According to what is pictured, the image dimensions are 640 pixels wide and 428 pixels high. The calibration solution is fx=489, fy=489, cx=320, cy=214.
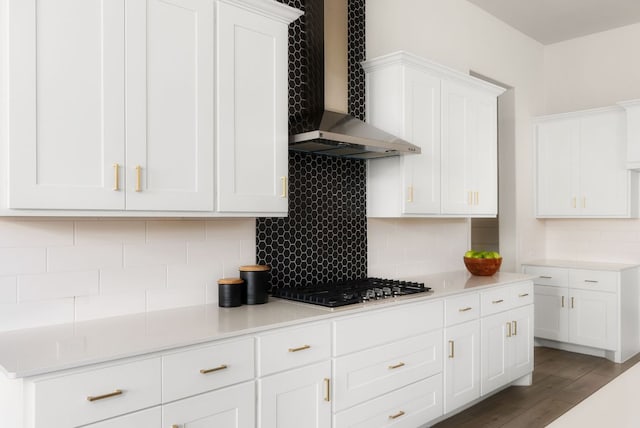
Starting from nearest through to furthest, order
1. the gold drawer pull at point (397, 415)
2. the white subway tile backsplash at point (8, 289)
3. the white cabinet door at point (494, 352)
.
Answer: the white subway tile backsplash at point (8, 289) → the gold drawer pull at point (397, 415) → the white cabinet door at point (494, 352)

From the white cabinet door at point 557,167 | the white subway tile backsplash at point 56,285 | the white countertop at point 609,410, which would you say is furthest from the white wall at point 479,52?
the white countertop at point 609,410

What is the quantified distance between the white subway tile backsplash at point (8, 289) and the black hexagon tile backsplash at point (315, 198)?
119 cm

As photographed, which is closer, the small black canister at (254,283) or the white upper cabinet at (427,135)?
the small black canister at (254,283)

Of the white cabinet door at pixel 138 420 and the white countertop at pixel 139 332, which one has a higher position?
the white countertop at pixel 139 332

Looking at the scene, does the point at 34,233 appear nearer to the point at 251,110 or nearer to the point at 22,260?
the point at 22,260

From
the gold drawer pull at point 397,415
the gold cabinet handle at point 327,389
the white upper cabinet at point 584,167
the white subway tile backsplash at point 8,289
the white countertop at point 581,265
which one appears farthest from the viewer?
the white upper cabinet at point 584,167

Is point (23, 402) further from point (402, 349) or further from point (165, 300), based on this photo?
point (402, 349)

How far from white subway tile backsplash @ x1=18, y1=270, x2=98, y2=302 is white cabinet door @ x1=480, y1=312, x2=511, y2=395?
2483 millimetres

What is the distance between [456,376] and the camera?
Result: 316 cm

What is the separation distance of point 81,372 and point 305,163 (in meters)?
1.79

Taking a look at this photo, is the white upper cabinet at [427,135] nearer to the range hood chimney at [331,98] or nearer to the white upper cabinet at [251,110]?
the range hood chimney at [331,98]

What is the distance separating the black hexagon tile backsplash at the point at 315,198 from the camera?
Answer: 2.91 metres

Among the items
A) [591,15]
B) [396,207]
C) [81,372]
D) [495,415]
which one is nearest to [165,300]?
[81,372]

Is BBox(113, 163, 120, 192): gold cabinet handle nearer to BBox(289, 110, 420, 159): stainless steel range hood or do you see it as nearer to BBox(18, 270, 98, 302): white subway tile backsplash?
BBox(18, 270, 98, 302): white subway tile backsplash
